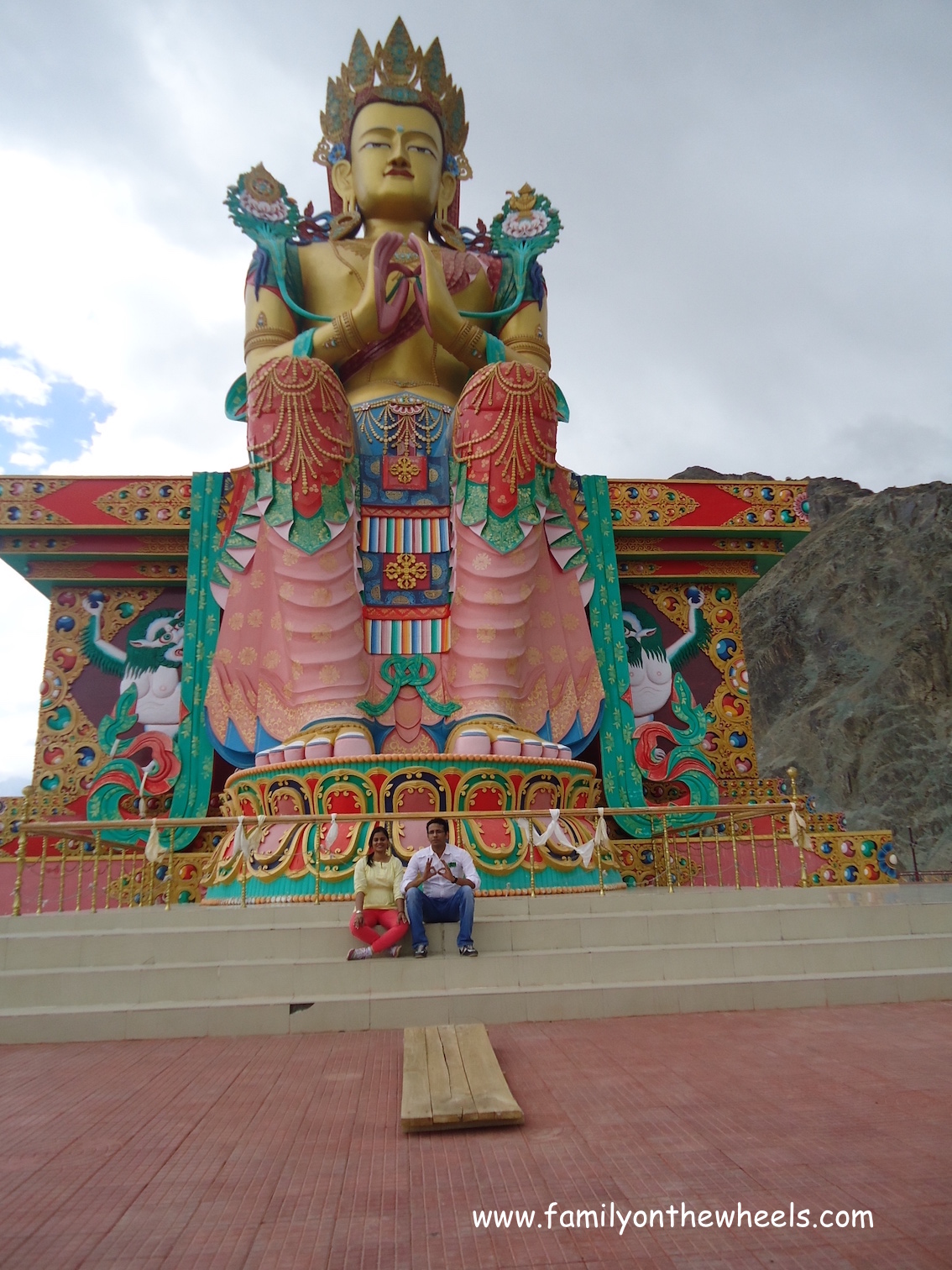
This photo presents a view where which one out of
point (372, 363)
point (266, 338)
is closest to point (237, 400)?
point (266, 338)

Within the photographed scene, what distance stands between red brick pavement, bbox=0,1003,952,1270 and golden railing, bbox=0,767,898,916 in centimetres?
163

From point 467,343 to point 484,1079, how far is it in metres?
5.35

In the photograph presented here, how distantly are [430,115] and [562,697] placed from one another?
5.08 m

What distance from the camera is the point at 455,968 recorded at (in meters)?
3.67

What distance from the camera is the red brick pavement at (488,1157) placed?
62.9 inches

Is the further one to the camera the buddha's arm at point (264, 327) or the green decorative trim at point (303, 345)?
the buddha's arm at point (264, 327)

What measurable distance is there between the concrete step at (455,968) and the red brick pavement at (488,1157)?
1.26 feet

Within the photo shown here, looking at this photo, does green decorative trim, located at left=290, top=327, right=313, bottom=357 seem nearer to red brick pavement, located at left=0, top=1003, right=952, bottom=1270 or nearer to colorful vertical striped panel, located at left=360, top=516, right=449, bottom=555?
colorful vertical striped panel, located at left=360, top=516, right=449, bottom=555

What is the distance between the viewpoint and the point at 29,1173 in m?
2.01

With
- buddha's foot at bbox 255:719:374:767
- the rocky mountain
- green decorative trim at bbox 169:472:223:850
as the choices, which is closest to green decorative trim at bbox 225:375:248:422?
green decorative trim at bbox 169:472:223:850

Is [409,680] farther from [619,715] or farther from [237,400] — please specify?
[237,400]

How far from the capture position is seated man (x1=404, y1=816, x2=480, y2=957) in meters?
3.82

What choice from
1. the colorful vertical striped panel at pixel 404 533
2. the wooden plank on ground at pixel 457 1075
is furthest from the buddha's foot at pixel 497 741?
the wooden plank on ground at pixel 457 1075

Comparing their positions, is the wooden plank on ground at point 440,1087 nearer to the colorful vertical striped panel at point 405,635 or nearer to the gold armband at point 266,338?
the colorful vertical striped panel at point 405,635
